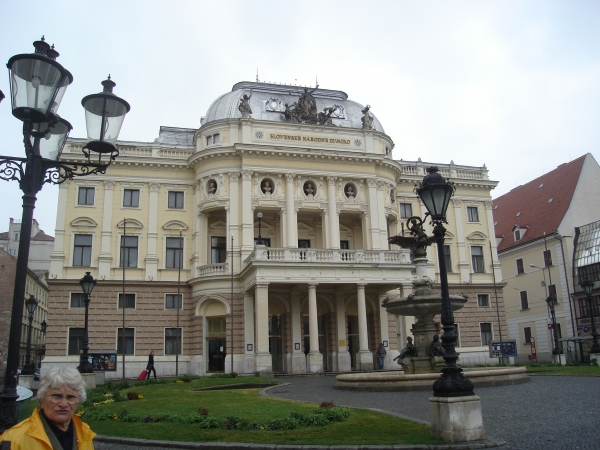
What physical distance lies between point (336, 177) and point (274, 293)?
9819 millimetres

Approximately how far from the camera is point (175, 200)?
141 feet

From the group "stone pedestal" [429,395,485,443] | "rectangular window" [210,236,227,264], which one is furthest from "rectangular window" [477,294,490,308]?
"stone pedestal" [429,395,485,443]

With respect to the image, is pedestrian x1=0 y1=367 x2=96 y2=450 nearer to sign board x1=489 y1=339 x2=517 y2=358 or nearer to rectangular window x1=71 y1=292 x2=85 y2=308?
rectangular window x1=71 y1=292 x2=85 y2=308

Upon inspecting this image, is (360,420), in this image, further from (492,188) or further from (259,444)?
(492,188)

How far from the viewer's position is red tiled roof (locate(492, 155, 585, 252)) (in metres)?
54.6

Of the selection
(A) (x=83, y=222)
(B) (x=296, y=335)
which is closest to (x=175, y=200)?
(A) (x=83, y=222)

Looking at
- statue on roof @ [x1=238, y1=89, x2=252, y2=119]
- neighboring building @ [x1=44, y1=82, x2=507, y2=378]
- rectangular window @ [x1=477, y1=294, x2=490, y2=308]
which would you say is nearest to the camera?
neighboring building @ [x1=44, y1=82, x2=507, y2=378]

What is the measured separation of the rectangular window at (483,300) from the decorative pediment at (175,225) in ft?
80.8

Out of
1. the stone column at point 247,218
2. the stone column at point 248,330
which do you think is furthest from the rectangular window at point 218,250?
the stone column at point 248,330

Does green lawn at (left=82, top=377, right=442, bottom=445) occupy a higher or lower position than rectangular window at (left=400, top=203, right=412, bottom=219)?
lower

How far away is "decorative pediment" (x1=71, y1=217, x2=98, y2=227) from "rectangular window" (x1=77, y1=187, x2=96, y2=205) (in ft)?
4.02

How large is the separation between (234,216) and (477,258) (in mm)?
21574

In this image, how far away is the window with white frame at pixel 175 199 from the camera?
140ft

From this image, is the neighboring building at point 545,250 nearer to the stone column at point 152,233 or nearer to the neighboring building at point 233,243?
the neighboring building at point 233,243
